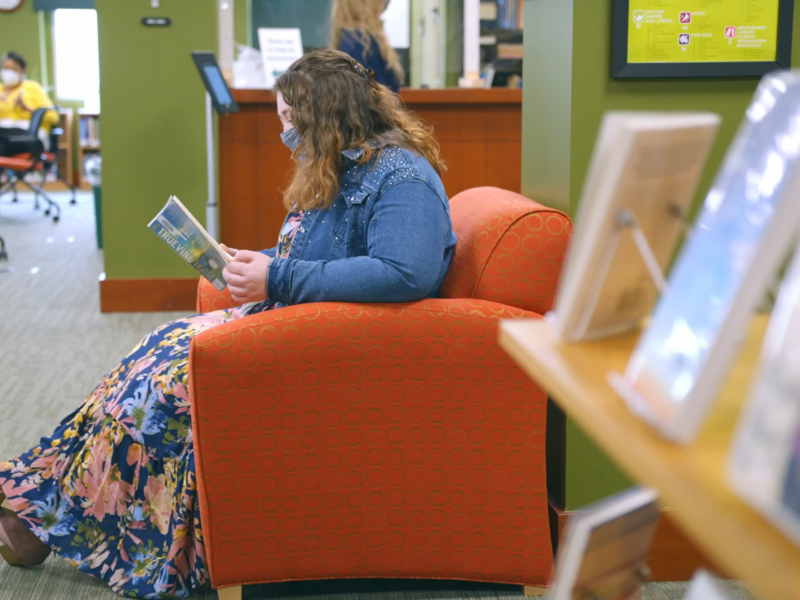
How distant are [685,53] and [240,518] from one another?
1.28 metres

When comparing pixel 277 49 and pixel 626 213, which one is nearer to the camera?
pixel 626 213

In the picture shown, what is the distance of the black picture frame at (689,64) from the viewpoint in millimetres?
1833

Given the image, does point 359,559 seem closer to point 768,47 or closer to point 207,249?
point 207,249

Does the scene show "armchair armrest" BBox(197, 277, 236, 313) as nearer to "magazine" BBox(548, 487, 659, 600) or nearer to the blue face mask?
the blue face mask

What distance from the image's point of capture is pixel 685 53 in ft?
6.12

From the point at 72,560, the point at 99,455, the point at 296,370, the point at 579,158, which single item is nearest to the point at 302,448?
the point at 296,370

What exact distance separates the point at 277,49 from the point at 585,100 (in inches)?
133

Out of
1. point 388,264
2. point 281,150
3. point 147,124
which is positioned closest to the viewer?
point 388,264

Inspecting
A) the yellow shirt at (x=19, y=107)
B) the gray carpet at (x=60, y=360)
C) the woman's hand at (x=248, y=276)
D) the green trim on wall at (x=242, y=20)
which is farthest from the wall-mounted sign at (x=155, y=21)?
the yellow shirt at (x=19, y=107)

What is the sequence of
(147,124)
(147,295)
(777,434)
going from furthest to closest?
(147,295) → (147,124) → (777,434)

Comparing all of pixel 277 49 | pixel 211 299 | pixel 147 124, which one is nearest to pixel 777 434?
pixel 211 299

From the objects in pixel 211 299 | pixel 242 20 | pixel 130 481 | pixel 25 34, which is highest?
pixel 25 34

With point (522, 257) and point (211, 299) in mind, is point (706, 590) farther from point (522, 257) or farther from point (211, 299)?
point (211, 299)

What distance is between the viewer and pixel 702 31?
185cm
